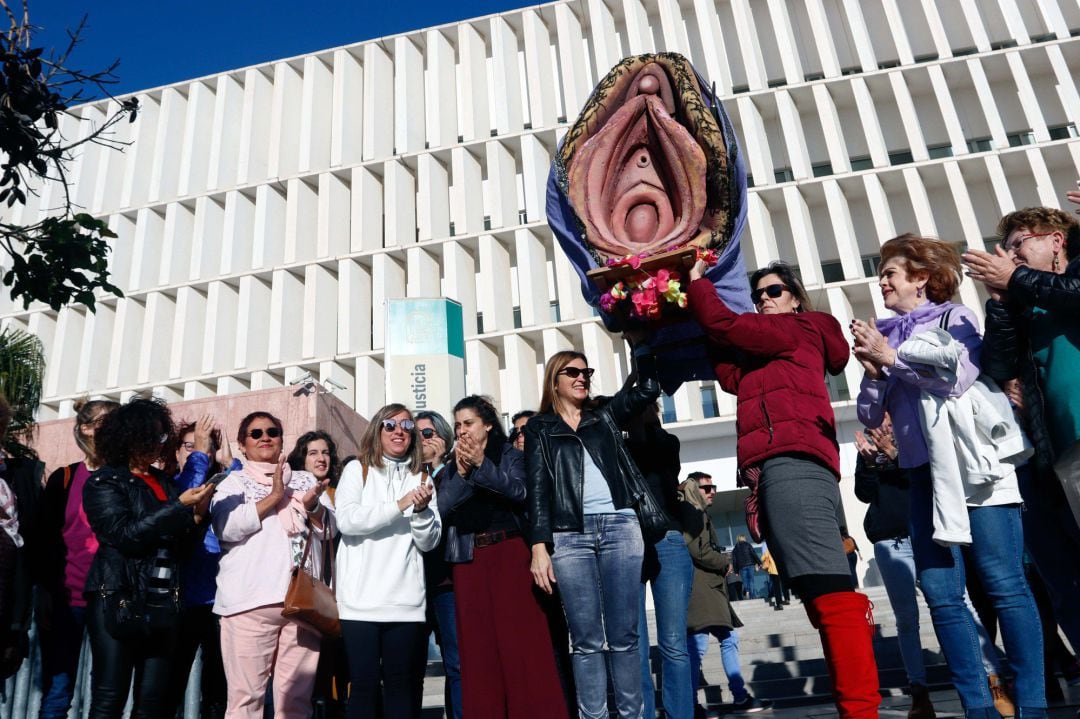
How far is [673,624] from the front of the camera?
4406mm

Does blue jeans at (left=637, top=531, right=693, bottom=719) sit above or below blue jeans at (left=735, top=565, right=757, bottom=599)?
below

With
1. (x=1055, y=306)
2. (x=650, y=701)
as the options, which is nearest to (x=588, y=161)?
(x=1055, y=306)

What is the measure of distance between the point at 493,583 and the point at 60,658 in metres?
2.36

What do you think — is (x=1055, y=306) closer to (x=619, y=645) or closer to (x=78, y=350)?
(x=619, y=645)

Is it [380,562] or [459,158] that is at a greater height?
[459,158]

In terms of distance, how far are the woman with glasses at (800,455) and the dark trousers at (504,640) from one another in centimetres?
141

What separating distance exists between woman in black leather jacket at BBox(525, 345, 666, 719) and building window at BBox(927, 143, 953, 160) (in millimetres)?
26438

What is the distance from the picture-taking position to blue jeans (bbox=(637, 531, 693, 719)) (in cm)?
429

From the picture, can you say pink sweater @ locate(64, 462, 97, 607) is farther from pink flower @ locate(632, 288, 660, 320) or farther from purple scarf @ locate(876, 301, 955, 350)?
purple scarf @ locate(876, 301, 955, 350)

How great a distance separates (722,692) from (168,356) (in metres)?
28.9

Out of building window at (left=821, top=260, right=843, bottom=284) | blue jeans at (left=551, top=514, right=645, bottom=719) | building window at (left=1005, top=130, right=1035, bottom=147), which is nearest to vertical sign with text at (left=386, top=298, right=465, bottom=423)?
blue jeans at (left=551, top=514, right=645, bottom=719)

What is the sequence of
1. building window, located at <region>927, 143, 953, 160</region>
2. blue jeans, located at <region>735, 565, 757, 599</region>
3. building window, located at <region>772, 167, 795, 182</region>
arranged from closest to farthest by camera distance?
blue jeans, located at <region>735, 565, 757, 599</region>, building window, located at <region>927, 143, 953, 160</region>, building window, located at <region>772, 167, 795, 182</region>

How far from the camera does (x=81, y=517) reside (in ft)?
15.6

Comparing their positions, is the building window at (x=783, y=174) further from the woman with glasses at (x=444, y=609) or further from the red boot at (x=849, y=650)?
the red boot at (x=849, y=650)
